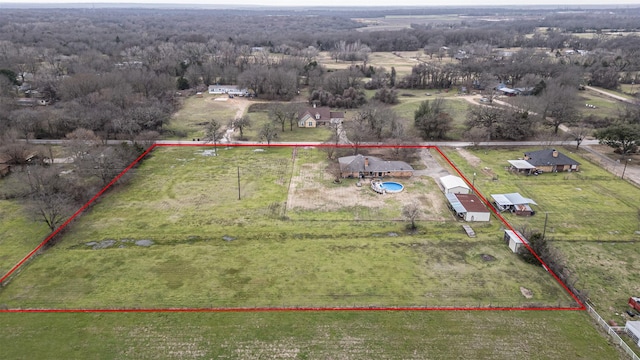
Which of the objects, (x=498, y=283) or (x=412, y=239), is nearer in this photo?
(x=498, y=283)

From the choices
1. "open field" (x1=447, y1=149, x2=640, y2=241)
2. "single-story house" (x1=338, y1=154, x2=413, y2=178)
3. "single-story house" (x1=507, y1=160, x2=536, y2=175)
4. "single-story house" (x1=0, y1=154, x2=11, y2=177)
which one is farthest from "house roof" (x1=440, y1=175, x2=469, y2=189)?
"single-story house" (x1=0, y1=154, x2=11, y2=177)

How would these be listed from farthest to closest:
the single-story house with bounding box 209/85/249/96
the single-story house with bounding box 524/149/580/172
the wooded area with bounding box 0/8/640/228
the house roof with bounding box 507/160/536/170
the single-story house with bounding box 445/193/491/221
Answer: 1. the single-story house with bounding box 209/85/249/96
2. the wooded area with bounding box 0/8/640/228
3. the single-story house with bounding box 524/149/580/172
4. the house roof with bounding box 507/160/536/170
5. the single-story house with bounding box 445/193/491/221

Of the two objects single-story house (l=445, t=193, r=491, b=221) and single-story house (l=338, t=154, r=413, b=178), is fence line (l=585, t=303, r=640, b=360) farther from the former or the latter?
single-story house (l=338, t=154, r=413, b=178)

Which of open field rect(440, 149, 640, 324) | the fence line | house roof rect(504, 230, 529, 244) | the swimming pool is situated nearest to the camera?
the fence line

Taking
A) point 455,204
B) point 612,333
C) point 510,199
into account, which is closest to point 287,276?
point 455,204

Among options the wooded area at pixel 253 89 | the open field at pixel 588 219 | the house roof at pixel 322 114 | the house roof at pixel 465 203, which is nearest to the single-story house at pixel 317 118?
the house roof at pixel 322 114

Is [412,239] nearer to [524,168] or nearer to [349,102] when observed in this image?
[524,168]

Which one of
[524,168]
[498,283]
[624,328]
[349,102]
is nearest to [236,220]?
[498,283]
